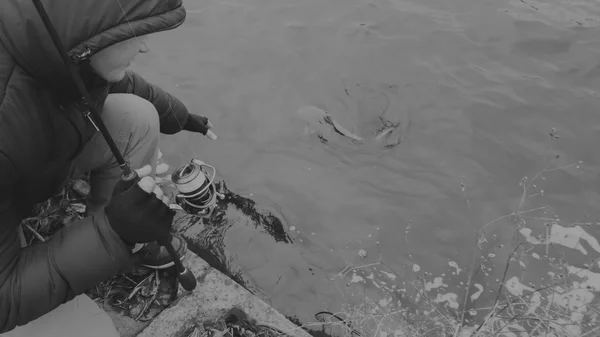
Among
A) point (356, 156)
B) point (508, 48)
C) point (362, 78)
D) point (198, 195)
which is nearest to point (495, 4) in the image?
point (508, 48)

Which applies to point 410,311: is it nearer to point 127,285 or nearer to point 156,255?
point 156,255

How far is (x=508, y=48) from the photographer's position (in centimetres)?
521

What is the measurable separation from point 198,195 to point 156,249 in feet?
1.95

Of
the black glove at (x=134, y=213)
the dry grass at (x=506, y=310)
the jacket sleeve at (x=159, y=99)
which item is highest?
the black glove at (x=134, y=213)

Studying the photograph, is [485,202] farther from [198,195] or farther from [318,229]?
[198,195]

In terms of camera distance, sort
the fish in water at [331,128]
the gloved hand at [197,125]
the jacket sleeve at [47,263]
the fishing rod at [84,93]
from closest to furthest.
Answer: the fishing rod at [84,93]
the jacket sleeve at [47,263]
the gloved hand at [197,125]
the fish in water at [331,128]

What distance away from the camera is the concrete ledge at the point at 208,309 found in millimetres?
2637

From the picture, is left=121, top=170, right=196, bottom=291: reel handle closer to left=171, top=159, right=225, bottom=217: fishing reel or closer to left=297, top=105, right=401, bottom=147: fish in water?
left=171, top=159, right=225, bottom=217: fishing reel

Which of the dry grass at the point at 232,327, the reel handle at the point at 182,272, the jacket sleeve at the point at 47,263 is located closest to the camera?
the jacket sleeve at the point at 47,263

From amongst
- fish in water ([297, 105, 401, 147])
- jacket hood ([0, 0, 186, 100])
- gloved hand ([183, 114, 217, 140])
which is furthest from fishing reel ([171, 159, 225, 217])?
jacket hood ([0, 0, 186, 100])

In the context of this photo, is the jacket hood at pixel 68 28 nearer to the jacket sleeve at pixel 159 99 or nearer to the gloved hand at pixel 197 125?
the jacket sleeve at pixel 159 99

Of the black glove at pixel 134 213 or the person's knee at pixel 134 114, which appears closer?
the black glove at pixel 134 213

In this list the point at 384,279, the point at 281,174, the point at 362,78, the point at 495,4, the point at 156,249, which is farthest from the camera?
the point at 495,4

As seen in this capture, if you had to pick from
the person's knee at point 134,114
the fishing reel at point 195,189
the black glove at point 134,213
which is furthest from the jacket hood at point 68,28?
the fishing reel at point 195,189
